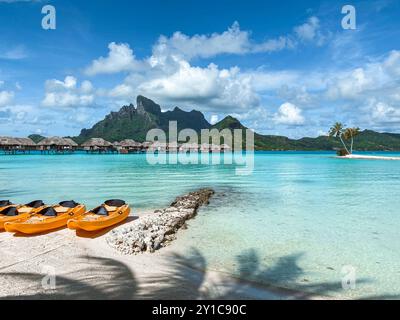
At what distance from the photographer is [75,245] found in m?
11.1

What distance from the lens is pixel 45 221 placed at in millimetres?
12328

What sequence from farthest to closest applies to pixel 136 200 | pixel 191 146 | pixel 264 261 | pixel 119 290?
pixel 191 146
pixel 136 200
pixel 264 261
pixel 119 290

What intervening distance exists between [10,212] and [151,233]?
6801 mm

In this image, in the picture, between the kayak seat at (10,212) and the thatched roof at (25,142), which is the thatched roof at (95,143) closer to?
the thatched roof at (25,142)

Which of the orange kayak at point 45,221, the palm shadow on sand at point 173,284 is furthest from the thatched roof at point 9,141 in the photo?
the palm shadow on sand at point 173,284

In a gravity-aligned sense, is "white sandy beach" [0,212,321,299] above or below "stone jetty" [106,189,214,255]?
below

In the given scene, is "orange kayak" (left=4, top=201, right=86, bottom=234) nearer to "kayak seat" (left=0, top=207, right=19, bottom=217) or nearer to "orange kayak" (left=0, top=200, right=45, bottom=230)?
"orange kayak" (left=0, top=200, right=45, bottom=230)

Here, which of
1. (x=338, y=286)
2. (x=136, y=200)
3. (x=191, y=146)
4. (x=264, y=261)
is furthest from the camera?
(x=191, y=146)

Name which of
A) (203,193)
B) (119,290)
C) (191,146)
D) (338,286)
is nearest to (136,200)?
(203,193)

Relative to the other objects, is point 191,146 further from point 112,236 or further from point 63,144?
point 112,236

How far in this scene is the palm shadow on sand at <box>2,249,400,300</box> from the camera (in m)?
7.49

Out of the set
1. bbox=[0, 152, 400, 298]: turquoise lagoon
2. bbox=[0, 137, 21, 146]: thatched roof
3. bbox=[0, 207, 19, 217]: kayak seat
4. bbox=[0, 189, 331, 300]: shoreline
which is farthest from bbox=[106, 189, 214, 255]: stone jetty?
bbox=[0, 137, 21, 146]: thatched roof
